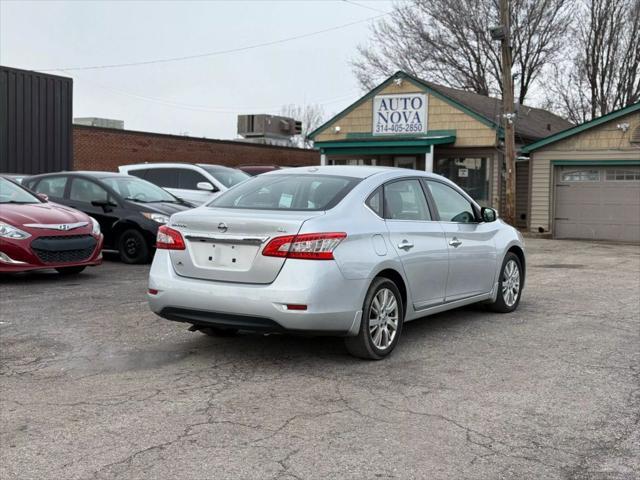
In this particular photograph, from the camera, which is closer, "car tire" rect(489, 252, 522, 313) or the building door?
"car tire" rect(489, 252, 522, 313)

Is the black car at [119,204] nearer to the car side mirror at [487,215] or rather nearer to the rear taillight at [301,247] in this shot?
the car side mirror at [487,215]

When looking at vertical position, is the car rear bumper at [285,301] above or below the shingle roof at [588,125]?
below

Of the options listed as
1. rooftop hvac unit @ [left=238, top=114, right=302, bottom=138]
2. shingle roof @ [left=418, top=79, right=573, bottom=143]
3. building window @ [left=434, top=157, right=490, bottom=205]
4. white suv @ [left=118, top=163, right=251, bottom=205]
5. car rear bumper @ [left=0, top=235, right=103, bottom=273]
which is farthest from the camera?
rooftop hvac unit @ [left=238, top=114, right=302, bottom=138]

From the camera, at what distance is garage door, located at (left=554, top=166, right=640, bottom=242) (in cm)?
2184

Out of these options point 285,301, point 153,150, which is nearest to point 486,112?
point 153,150

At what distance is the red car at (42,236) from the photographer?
31.7 feet

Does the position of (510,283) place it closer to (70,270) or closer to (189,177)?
(70,270)

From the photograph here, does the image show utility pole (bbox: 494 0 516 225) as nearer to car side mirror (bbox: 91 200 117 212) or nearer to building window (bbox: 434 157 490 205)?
building window (bbox: 434 157 490 205)

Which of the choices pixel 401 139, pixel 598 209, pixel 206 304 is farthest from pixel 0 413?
pixel 401 139

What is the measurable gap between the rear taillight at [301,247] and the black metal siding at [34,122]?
16717 mm

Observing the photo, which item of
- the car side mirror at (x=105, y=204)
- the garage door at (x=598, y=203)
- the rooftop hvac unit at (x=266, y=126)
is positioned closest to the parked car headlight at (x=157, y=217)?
the car side mirror at (x=105, y=204)

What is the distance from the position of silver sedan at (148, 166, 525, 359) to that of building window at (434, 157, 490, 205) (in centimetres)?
1865

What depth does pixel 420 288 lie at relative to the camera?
6672 millimetres

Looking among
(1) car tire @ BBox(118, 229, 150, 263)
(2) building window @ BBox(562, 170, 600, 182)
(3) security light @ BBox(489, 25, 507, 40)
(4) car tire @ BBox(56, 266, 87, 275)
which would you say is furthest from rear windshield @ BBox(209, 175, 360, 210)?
(2) building window @ BBox(562, 170, 600, 182)
